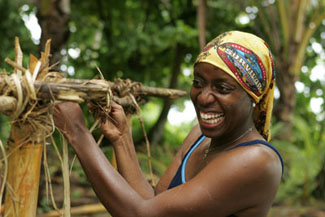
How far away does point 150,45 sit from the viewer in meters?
5.96

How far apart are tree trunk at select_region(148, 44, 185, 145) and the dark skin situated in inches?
189

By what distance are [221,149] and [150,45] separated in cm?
433

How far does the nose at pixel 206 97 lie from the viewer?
1604mm

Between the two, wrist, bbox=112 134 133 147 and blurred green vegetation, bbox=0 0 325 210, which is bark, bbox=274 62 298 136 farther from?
wrist, bbox=112 134 133 147

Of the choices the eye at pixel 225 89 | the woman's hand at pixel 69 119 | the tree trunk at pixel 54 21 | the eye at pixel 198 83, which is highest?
the tree trunk at pixel 54 21

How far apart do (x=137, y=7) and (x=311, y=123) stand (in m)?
3.97

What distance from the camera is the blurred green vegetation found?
583cm

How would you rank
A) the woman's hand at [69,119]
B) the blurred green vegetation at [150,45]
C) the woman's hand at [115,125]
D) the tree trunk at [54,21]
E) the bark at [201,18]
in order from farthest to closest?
1. the blurred green vegetation at [150,45]
2. the bark at [201,18]
3. the tree trunk at [54,21]
4. the woman's hand at [115,125]
5. the woman's hand at [69,119]

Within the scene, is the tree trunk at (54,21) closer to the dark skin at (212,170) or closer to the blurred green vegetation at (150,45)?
the blurred green vegetation at (150,45)

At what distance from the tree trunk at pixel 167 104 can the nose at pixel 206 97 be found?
490cm

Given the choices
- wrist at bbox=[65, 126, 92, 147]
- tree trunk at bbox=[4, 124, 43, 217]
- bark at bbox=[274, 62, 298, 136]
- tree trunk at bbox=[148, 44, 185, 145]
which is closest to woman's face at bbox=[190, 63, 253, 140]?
wrist at bbox=[65, 126, 92, 147]

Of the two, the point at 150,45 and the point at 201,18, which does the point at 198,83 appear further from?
the point at 150,45

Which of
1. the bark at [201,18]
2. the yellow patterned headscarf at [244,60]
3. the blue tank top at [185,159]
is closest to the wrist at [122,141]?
the blue tank top at [185,159]

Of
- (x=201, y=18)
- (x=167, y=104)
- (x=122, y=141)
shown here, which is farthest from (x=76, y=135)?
(x=167, y=104)
